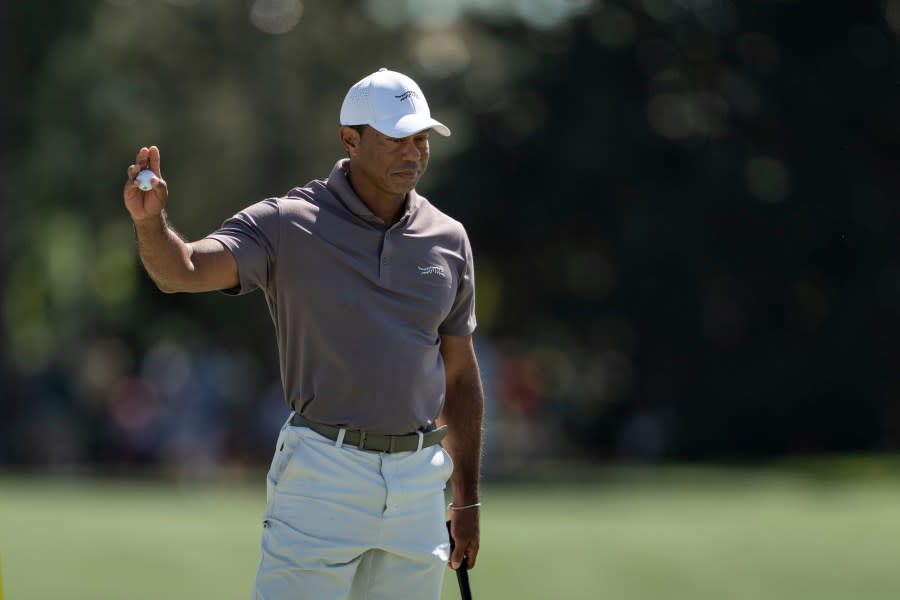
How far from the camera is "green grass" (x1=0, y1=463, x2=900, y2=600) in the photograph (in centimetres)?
1455

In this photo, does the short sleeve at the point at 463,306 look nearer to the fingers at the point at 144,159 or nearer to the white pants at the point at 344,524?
the white pants at the point at 344,524

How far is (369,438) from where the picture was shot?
550 cm

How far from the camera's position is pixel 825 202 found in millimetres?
32031

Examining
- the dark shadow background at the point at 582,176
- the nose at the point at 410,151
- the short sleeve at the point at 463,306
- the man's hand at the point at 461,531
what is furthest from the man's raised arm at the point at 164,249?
the dark shadow background at the point at 582,176

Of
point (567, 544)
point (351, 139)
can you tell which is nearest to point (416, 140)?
point (351, 139)

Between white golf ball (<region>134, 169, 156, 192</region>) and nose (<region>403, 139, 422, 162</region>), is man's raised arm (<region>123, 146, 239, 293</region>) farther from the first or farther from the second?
nose (<region>403, 139, 422, 162</region>)

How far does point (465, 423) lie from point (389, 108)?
4.05ft

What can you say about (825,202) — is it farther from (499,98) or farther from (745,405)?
(499,98)

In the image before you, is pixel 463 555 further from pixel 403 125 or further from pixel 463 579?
pixel 403 125

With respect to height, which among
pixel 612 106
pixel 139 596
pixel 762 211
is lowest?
pixel 139 596

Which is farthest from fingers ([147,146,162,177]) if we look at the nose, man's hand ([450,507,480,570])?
man's hand ([450,507,480,570])

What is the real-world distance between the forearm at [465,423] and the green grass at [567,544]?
8.17 meters

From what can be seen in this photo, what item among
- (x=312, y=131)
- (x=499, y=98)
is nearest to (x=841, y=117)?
(x=499, y=98)

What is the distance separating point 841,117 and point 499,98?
6987 millimetres
